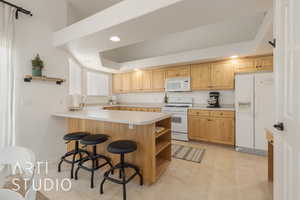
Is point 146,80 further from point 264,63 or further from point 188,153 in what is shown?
point 264,63

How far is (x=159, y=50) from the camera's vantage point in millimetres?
4746

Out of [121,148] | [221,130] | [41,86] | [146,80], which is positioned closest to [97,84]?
[146,80]

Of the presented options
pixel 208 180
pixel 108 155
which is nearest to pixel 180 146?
pixel 208 180

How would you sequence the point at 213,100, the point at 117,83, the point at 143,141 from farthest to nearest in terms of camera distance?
the point at 117,83
the point at 213,100
the point at 143,141

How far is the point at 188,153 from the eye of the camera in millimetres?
2996

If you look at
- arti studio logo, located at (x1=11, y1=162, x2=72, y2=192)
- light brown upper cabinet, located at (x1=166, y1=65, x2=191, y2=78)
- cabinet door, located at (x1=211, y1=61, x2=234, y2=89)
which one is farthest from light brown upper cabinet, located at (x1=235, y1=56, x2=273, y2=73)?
arti studio logo, located at (x1=11, y1=162, x2=72, y2=192)

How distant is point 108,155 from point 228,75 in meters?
3.43

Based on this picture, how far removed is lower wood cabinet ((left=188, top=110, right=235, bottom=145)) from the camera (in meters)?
3.29

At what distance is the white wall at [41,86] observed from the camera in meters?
2.28

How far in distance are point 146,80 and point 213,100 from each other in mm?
2288

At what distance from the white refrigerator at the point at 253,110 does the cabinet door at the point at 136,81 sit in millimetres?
3042

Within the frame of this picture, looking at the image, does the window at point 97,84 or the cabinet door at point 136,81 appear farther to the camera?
the cabinet door at point 136,81

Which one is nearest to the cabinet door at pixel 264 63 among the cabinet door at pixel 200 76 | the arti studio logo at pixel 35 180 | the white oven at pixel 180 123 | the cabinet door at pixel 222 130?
the cabinet door at pixel 200 76

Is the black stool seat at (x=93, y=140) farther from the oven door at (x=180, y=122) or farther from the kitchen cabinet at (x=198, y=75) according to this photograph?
the kitchen cabinet at (x=198, y=75)
